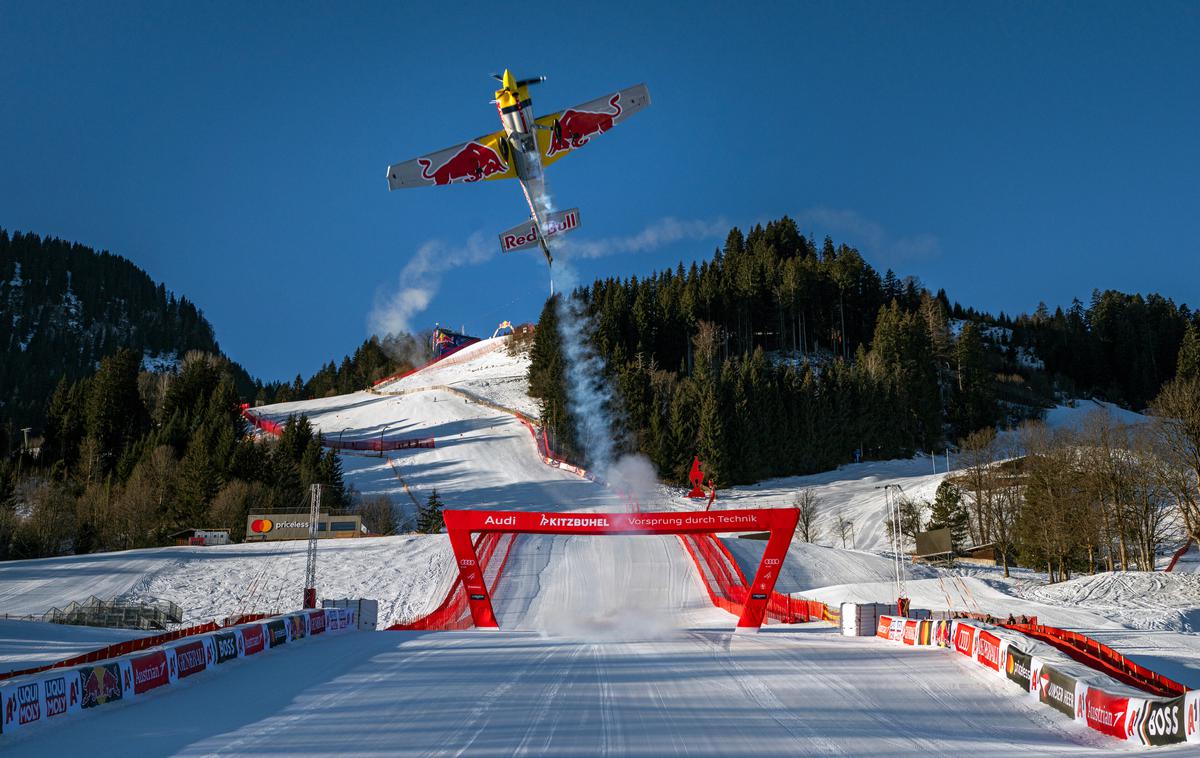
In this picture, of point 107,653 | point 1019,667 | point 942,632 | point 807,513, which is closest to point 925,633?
point 942,632

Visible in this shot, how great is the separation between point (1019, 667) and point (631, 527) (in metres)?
13.0

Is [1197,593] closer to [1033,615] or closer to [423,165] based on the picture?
[1033,615]

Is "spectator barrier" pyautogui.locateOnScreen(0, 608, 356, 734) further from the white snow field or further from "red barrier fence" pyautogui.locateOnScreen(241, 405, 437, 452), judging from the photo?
"red barrier fence" pyautogui.locateOnScreen(241, 405, 437, 452)

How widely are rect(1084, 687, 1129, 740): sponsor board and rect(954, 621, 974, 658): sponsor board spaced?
5555 mm

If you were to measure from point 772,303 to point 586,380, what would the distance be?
31.0m

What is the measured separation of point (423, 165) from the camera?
82.9 ft

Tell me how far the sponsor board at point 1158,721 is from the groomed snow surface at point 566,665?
376 mm

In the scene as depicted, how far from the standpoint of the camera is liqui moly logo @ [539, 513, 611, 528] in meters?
25.1

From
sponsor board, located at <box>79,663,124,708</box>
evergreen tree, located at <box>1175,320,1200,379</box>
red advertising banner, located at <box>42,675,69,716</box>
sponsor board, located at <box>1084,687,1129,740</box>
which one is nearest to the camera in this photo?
sponsor board, located at <box>1084,687,1129,740</box>

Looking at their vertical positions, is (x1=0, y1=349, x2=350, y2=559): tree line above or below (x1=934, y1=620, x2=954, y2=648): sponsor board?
above

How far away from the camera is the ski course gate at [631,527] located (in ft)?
79.2

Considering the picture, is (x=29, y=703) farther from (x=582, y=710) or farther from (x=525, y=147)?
(x=525, y=147)

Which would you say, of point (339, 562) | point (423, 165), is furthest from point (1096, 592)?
point (339, 562)

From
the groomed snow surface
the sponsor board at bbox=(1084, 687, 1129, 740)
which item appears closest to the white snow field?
the groomed snow surface
